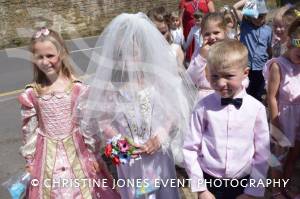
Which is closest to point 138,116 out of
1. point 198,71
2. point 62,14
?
point 198,71

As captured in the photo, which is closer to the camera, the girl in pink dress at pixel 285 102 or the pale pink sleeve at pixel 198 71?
the girl in pink dress at pixel 285 102

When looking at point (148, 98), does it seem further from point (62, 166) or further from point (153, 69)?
point (62, 166)

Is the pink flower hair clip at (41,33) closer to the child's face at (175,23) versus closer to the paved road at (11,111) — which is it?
the paved road at (11,111)

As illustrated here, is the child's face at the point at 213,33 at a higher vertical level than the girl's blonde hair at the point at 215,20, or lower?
lower

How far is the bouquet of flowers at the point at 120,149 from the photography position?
2.91m

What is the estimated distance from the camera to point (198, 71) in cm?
363

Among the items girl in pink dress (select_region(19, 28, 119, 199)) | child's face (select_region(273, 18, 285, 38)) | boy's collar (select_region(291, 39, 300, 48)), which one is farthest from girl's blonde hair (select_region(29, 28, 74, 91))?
child's face (select_region(273, 18, 285, 38))

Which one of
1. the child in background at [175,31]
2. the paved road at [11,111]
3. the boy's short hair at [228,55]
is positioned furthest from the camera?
the child in background at [175,31]

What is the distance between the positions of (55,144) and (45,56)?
0.67m

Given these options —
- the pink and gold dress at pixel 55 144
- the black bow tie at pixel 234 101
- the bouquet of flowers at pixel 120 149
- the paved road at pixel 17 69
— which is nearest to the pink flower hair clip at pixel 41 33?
the pink and gold dress at pixel 55 144

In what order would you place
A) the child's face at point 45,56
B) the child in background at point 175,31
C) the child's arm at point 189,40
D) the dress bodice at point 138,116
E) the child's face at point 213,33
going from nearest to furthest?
the dress bodice at point 138,116 < the child's face at point 45,56 < the child's face at point 213,33 < the child's arm at point 189,40 < the child in background at point 175,31

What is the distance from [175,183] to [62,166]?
2.85 ft

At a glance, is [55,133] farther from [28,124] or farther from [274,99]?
[274,99]

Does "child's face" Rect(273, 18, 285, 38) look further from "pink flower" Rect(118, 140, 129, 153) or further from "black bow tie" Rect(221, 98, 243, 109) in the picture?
"pink flower" Rect(118, 140, 129, 153)
